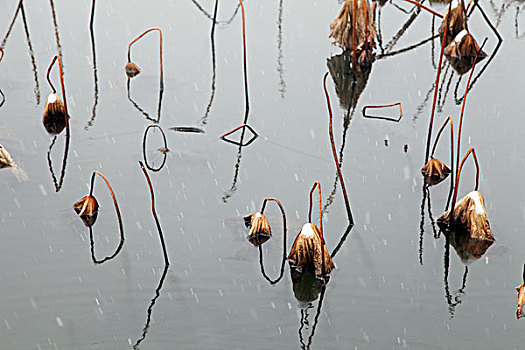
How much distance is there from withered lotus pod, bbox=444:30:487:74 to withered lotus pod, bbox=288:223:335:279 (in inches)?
128

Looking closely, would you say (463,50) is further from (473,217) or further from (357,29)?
(473,217)

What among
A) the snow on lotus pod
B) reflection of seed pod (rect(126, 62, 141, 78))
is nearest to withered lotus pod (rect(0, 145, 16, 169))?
reflection of seed pod (rect(126, 62, 141, 78))

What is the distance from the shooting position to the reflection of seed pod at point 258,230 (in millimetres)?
3537

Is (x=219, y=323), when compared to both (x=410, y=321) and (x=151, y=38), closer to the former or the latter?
(x=410, y=321)

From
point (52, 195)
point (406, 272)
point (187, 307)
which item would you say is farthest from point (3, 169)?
point (406, 272)

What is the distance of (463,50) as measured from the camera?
604 cm

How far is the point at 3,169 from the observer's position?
13.5ft

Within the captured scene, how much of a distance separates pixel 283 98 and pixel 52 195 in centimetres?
194

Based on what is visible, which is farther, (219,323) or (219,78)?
(219,78)

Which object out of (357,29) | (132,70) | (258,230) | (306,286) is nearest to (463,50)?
(357,29)

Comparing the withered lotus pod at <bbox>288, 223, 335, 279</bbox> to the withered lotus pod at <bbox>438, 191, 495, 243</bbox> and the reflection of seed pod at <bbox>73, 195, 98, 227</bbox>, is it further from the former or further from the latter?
the reflection of seed pod at <bbox>73, 195, 98, 227</bbox>

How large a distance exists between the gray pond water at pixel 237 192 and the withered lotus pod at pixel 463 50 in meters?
0.18

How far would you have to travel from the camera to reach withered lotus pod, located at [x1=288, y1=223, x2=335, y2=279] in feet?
10.6

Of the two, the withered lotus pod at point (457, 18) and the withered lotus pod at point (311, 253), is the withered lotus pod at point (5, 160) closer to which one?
the withered lotus pod at point (311, 253)
